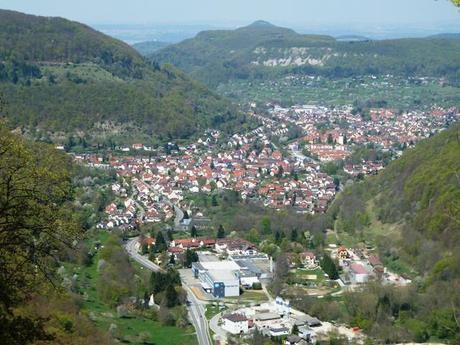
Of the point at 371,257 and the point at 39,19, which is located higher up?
the point at 39,19

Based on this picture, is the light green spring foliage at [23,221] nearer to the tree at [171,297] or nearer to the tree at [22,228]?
the tree at [22,228]

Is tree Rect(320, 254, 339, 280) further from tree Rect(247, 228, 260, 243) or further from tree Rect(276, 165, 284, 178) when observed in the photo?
tree Rect(276, 165, 284, 178)

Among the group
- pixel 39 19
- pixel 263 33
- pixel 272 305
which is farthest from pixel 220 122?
pixel 263 33

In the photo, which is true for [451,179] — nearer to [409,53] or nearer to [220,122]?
[220,122]

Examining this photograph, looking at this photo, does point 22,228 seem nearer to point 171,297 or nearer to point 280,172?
point 171,297

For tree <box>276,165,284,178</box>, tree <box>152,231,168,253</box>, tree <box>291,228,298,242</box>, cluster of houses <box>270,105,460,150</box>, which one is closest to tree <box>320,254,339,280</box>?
tree <box>291,228,298,242</box>

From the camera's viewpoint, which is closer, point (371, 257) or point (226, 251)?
point (371, 257)

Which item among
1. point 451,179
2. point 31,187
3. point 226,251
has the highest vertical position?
point 31,187
